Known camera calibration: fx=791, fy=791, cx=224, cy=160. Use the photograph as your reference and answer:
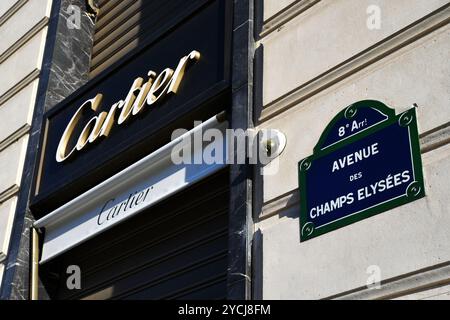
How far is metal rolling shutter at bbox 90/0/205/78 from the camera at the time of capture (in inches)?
366

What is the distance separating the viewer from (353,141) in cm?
567

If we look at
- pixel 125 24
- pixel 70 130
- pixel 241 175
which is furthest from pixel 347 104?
pixel 125 24

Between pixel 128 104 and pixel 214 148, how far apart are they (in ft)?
5.82

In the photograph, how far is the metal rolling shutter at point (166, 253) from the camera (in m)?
6.81

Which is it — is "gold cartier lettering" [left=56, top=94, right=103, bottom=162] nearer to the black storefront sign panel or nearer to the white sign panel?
the black storefront sign panel

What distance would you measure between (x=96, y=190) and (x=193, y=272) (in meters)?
1.68

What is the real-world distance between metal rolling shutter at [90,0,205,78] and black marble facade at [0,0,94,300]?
0.19m

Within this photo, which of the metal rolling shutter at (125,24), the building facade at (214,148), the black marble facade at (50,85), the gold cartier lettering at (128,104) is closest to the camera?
the building facade at (214,148)

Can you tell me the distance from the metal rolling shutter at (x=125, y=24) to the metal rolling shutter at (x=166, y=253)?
94.4 inches

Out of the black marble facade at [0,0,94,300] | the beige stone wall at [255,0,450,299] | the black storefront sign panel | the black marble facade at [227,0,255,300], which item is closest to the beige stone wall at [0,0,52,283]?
the black marble facade at [0,0,94,300]

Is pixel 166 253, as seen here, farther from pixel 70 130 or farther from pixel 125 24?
pixel 125 24

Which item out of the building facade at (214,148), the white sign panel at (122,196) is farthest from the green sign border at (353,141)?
the white sign panel at (122,196)

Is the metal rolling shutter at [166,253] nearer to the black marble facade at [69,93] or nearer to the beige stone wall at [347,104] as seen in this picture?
the black marble facade at [69,93]

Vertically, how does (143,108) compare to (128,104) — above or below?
below
